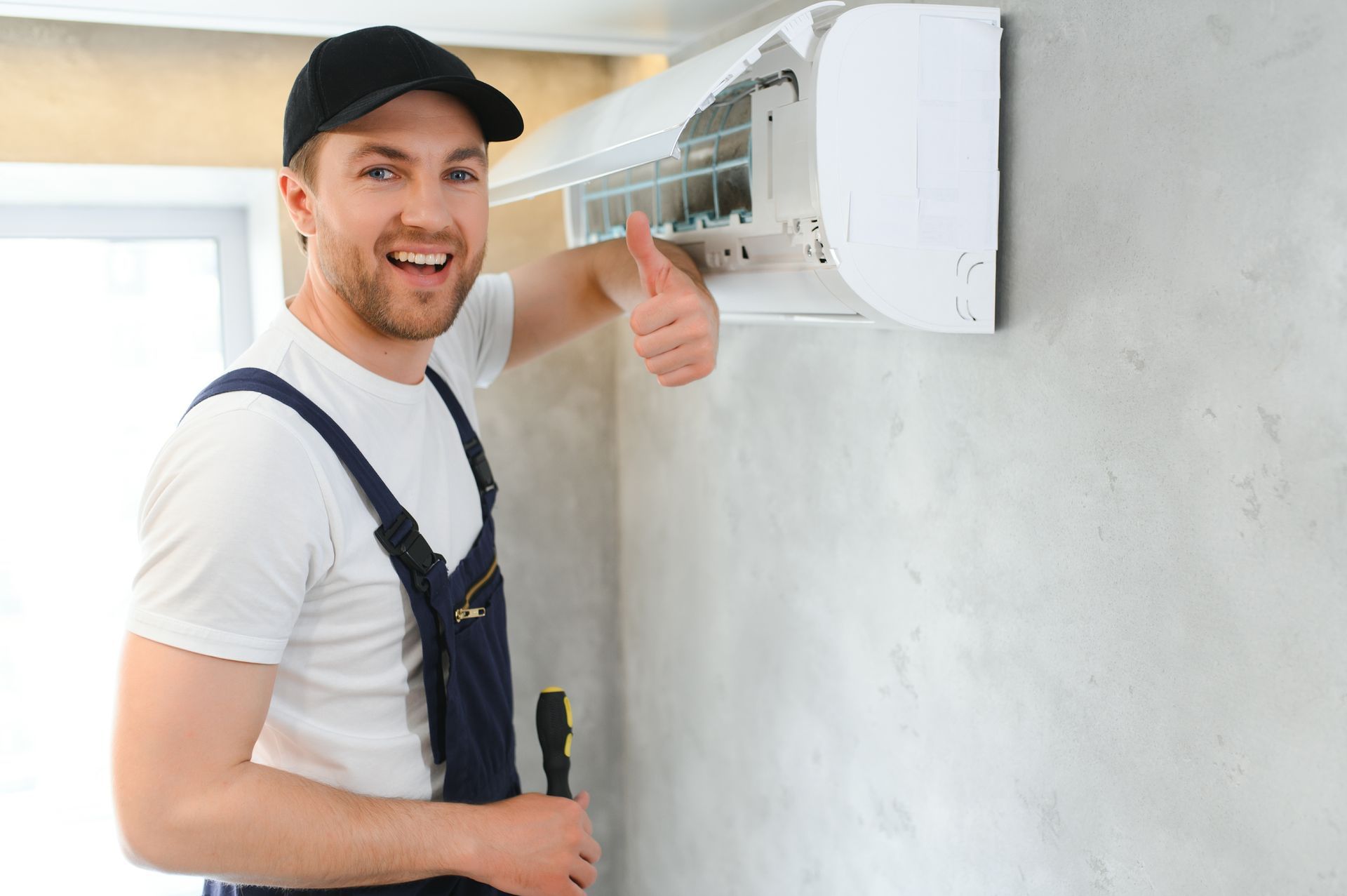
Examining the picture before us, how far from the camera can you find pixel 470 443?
1442 mm

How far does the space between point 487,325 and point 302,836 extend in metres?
0.86

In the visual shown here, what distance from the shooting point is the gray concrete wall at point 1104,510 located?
0.84 meters

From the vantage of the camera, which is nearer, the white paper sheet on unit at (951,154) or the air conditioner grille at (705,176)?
the white paper sheet on unit at (951,154)

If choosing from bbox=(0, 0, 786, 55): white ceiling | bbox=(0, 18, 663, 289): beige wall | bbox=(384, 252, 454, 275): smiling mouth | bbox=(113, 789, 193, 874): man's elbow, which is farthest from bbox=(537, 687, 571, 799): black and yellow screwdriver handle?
bbox=(0, 18, 663, 289): beige wall

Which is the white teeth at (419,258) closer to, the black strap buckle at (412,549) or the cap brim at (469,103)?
the cap brim at (469,103)

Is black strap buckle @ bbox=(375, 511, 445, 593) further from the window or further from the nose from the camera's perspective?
the window

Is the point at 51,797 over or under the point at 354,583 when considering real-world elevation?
under

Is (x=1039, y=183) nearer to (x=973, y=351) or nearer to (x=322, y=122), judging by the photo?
(x=973, y=351)

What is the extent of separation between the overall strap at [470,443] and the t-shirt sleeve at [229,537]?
34cm

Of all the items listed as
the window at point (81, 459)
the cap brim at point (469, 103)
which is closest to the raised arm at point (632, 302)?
the cap brim at point (469, 103)

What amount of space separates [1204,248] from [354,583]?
0.93 metres

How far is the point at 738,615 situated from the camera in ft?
6.04

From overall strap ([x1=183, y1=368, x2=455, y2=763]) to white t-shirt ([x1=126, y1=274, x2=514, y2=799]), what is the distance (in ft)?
0.04

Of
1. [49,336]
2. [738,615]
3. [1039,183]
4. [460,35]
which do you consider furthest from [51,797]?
[1039,183]
